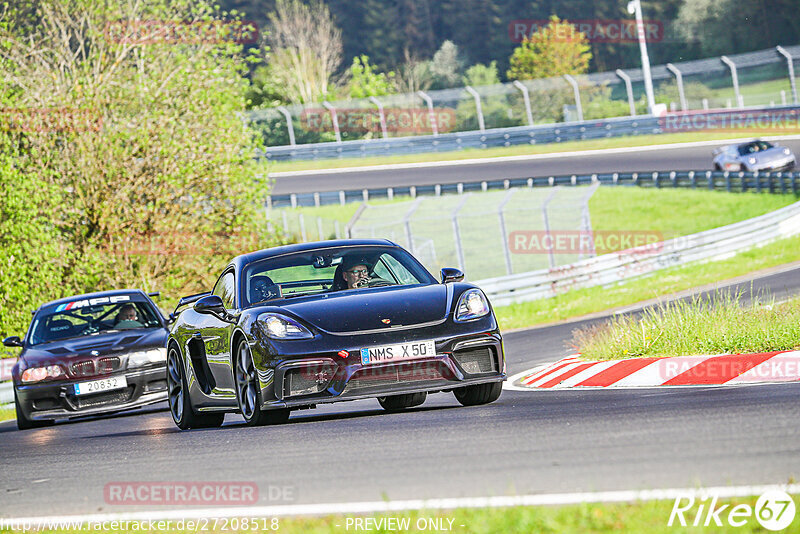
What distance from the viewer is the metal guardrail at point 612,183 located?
37.5m

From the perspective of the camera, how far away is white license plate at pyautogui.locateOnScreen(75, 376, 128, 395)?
45.0ft

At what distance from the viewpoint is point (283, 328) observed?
28.8 feet

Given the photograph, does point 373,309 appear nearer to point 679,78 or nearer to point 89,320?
point 89,320

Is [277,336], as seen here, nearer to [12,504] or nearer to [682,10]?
[12,504]

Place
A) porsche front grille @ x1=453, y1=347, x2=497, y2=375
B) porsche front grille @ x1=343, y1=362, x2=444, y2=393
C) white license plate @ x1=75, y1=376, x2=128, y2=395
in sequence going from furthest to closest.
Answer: white license plate @ x1=75, y1=376, x2=128, y2=395, porsche front grille @ x1=453, y1=347, x2=497, y2=375, porsche front grille @ x1=343, y1=362, x2=444, y2=393

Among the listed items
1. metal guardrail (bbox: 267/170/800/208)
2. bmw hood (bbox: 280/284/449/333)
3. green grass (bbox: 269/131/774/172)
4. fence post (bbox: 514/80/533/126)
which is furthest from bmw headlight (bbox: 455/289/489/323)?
fence post (bbox: 514/80/533/126)

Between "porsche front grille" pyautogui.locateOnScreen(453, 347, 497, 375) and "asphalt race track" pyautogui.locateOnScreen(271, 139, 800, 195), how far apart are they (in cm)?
3516

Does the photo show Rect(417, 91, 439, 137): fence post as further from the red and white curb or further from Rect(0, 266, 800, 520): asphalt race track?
Rect(0, 266, 800, 520): asphalt race track

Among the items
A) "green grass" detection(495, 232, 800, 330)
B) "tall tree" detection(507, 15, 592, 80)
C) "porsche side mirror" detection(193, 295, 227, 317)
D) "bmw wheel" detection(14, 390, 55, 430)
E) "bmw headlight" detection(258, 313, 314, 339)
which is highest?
"tall tree" detection(507, 15, 592, 80)

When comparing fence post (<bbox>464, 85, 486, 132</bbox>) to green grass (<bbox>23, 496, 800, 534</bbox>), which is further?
fence post (<bbox>464, 85, 486, 132</bbox>)

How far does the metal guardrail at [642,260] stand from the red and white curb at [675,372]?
1226 cm

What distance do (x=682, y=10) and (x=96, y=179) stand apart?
67.1m

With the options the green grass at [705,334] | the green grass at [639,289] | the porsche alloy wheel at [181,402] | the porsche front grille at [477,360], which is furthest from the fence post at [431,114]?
the porsche front grille at [477,360]

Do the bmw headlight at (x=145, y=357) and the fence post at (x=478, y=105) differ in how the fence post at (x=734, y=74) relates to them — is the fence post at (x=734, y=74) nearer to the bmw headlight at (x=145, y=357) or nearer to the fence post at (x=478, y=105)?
the fence post at (x=478, y=105)
